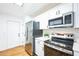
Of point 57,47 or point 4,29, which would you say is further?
point 57,47

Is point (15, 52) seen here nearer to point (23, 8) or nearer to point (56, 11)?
point (23, 8)

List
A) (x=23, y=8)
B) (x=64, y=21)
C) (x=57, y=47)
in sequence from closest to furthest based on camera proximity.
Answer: (x=23, y=8) < (x=57, y=47) < (x=64, y=21)

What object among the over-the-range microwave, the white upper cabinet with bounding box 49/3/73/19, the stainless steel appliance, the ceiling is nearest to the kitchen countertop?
the stainless steel appliance

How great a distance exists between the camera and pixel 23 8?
1.21 m

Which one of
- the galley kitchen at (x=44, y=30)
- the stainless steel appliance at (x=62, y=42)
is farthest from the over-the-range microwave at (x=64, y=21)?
the stainless steel appliance at (x=62, y=42)

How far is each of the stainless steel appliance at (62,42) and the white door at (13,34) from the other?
515 mm

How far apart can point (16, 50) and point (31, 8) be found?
619 mm

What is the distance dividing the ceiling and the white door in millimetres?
141

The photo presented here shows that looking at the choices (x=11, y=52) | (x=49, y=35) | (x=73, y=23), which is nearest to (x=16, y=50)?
(x=11, y=52)

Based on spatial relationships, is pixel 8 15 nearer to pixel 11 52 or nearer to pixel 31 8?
pixel 31 8

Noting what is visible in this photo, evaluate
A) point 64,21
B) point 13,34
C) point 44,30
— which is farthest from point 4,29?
point 64,21

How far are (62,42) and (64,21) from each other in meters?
0.34

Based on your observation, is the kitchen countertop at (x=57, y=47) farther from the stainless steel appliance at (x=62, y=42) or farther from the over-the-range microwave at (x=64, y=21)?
the over-the-range microwave at (x=64, y=21)

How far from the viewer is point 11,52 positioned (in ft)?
3.92
